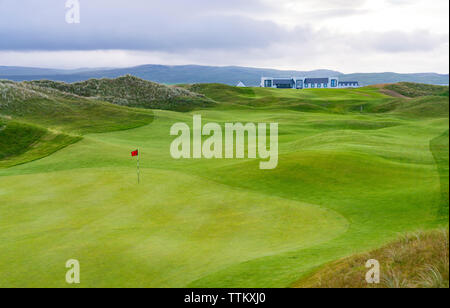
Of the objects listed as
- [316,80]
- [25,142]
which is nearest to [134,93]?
[25,142]

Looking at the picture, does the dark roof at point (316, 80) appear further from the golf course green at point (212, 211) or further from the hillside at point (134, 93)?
the golf course green at point (212, 211)

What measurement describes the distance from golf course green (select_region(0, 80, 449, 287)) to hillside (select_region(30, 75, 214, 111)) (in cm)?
4776

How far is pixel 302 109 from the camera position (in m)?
79.0

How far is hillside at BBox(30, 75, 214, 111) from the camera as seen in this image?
81.9 m

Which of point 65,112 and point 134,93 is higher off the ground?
point 134,93

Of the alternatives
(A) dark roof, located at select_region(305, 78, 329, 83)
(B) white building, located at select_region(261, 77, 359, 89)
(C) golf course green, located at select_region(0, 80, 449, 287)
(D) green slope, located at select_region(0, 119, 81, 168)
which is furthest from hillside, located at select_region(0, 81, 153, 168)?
(A) dark roof, located at select_region(305, 78, 329, 83)

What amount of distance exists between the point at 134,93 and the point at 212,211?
7354 cm

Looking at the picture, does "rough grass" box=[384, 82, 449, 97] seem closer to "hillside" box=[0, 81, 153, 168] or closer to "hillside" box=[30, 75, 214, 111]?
"hillside" box=[30, 75, 214, 111]

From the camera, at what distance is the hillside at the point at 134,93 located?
8188cm

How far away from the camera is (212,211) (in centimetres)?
1767

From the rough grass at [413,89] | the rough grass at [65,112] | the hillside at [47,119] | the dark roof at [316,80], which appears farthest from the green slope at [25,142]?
the dark roof at [316,80]

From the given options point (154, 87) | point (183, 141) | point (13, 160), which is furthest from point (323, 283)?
point (154, 87)

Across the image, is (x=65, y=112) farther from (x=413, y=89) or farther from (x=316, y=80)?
(x=316, y=80)

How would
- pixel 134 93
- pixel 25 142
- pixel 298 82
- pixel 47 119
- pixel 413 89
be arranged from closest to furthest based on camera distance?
pixel 25 142 < pixel 47 119 < pixel 134 93 < pixel 413 89 < pixel 298 82
